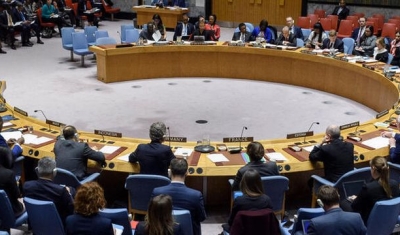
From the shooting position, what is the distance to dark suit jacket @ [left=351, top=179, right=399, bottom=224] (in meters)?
5.34

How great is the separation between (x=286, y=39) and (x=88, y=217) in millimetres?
10092

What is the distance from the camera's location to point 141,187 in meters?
5.88

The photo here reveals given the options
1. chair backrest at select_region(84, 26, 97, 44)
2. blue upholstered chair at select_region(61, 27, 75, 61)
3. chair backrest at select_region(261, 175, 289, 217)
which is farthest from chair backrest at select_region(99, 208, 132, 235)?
chair backrest at select_region(84, 26, 97, 44)

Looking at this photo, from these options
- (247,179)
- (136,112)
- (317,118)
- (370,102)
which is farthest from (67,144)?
(370,102)

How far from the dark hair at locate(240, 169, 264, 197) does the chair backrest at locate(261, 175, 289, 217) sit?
88cm

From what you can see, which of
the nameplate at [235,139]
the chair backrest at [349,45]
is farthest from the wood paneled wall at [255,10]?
the nameplate at [235,139]

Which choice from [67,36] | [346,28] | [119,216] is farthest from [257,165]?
[346,28]

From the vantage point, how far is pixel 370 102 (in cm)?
1144

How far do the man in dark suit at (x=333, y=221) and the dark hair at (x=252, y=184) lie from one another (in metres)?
0.52

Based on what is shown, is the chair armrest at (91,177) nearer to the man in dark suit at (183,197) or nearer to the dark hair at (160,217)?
the man in dark suit at (183,197)

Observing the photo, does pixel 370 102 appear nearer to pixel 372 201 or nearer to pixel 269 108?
pixel 269 108

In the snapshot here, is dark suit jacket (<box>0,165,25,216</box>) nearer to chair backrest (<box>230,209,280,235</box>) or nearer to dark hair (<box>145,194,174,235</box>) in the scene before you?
dark hair (<box>145,194,174,235</box>)

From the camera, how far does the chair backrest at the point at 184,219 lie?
4691mm

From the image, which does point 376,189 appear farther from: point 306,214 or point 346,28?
point 346,28
